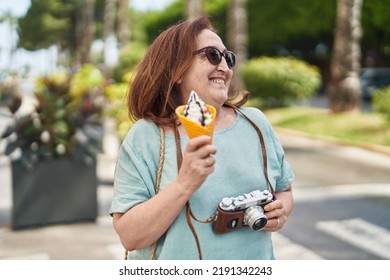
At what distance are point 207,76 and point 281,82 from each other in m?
17.9

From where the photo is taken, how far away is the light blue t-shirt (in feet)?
6.36

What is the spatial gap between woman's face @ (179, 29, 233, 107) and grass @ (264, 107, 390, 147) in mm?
10650

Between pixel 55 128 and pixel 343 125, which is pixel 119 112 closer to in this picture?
pixel 55 128

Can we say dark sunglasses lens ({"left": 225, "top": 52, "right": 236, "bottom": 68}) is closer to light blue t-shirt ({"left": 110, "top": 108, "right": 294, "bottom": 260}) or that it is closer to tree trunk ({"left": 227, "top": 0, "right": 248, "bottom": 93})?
light blue t-shirt ({"left": 110, "top": 108, "right": 294, "bottom": 260})

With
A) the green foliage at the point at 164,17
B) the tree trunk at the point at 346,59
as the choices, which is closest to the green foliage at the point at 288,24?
the green foliage at the point at 164,17

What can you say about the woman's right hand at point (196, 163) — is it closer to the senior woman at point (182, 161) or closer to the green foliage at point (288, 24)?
the senior woman at point (182, 161)

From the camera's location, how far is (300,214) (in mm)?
6996

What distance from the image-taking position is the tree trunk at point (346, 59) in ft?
49.5

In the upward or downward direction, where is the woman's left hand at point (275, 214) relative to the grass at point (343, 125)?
upward

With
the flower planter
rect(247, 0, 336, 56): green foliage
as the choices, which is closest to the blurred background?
the flower planter

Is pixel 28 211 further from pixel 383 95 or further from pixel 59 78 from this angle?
pixel 383 95

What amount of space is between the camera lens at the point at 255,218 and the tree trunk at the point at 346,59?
13848 mm
